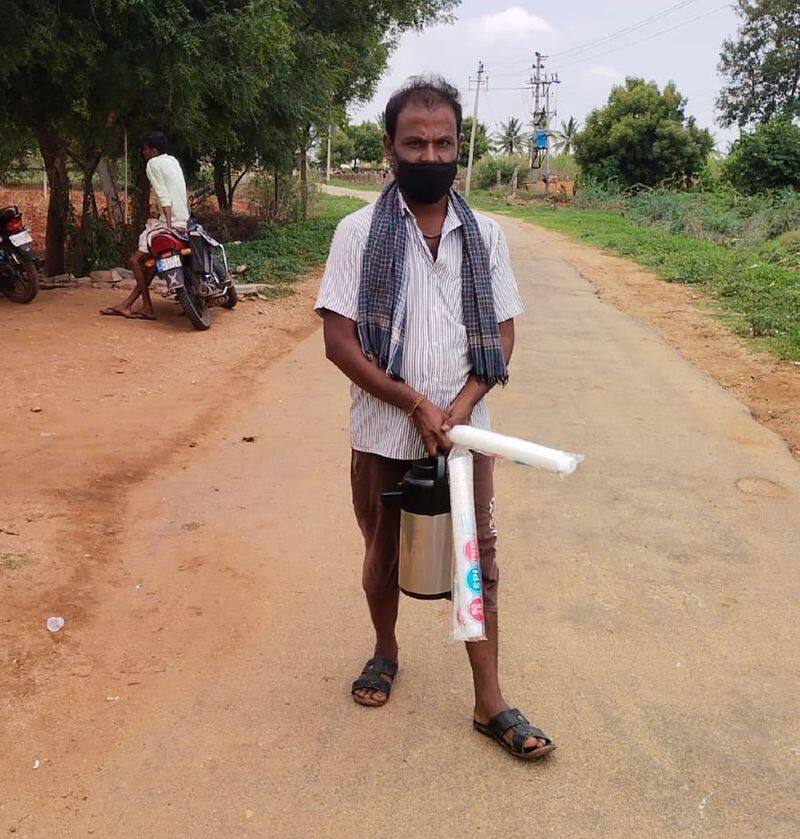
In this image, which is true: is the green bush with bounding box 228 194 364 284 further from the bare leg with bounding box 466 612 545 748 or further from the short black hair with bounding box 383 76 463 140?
the bare leg with bounding box 466 612 545 748

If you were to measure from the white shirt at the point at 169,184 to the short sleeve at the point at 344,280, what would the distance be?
20.5 ft

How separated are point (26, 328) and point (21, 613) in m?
5.18

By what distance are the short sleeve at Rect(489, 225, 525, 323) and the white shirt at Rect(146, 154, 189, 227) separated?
6280 mm

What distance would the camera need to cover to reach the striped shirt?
7.80 feet

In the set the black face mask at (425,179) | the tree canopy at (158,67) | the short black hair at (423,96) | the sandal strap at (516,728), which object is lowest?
the sandal strap at (516,728)

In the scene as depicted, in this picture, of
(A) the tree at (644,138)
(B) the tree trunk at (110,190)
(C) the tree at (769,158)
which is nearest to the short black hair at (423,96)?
(B) the tree trunk at (110,190)

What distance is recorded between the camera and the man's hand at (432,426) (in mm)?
2322

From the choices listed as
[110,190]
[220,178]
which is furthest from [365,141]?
[110,190]

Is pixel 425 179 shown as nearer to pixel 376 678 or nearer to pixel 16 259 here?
pixel 376 678

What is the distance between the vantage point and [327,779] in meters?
2.38

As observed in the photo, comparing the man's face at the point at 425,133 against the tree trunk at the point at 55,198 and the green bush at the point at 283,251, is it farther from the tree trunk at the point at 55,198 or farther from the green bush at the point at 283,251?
the green bush at the point at 283,251

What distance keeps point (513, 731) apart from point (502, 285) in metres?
1.33

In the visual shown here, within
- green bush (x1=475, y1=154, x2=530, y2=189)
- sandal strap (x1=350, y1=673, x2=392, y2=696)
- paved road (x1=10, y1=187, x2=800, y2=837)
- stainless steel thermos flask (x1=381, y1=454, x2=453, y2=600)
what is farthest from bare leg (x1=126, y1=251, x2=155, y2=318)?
green bush (x1=475, y1=154, x2=530, y2=189)

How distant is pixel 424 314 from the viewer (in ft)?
7.88
